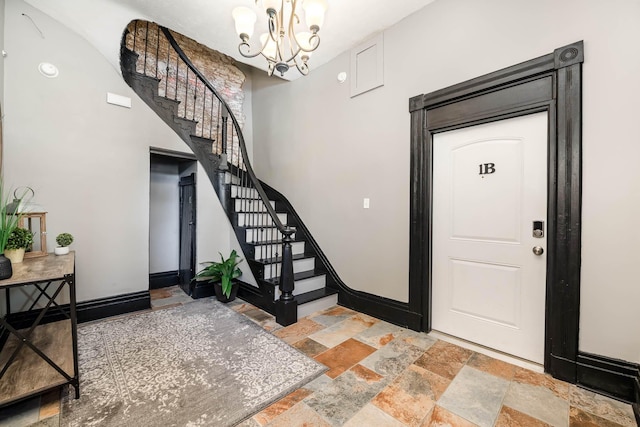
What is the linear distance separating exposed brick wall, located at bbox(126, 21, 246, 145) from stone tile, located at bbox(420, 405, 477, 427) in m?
4.21

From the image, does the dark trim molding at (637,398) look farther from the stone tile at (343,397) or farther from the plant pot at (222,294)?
the plant pot at (222,294)

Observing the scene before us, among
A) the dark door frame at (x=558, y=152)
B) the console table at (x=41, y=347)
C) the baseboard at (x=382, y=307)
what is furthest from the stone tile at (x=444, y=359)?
the console table at (x=41, y=347)

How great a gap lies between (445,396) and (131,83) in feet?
13.9

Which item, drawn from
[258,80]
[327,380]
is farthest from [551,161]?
[258,80]

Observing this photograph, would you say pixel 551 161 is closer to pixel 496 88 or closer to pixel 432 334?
pixel 496 88

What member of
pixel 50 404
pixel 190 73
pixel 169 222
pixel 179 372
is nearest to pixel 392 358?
pixel 179 372

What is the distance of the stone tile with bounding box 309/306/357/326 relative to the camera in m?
2.88

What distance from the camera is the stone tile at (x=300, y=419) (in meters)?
1.49

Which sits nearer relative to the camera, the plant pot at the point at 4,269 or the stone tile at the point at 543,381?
the plant pot at the point at 4,269

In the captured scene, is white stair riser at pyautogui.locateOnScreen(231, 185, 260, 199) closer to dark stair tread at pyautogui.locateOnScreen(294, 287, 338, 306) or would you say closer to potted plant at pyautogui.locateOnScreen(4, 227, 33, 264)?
dark stair tread at pyautogui.locateOnScreen(294, 287, 338, 306)

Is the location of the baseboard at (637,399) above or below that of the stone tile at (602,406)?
above

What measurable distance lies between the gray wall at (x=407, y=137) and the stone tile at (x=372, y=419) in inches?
51.9

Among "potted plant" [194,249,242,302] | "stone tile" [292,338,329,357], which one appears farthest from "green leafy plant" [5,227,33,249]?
"stone tile" [292,338,329,357]

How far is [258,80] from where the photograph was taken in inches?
188
